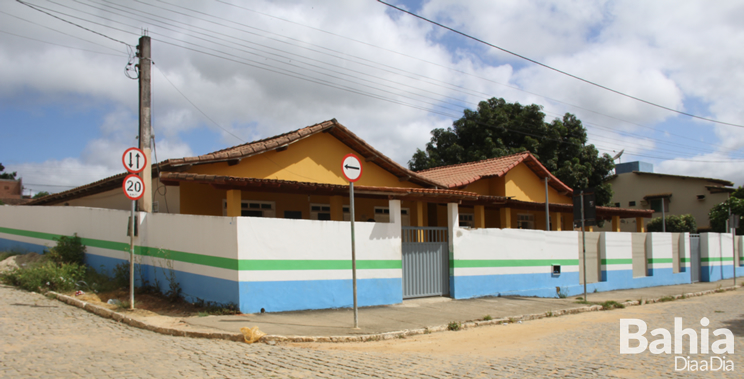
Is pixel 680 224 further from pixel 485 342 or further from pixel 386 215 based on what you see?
pixel 485 342

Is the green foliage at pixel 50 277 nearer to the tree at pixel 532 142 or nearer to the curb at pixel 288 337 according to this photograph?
the curb at pixel 288 337

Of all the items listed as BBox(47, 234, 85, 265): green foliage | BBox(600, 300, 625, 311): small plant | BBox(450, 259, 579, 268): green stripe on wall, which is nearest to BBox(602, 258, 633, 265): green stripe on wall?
BBox(450, 259, 579, 268): green stripe on wall

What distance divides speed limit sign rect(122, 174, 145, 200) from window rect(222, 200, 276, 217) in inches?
189

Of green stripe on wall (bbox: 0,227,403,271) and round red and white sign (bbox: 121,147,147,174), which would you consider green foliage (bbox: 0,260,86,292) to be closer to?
green stripe on wall (bbox: 0,227,403,271)

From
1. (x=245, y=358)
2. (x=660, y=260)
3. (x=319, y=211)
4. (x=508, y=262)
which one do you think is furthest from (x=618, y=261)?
(x=245, y=358)

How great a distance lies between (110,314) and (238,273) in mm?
2267

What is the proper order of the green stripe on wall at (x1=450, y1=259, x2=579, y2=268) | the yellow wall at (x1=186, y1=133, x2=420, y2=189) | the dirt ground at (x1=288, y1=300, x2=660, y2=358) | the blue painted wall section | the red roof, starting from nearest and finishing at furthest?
the dirt ground at (x1=288, y1=300, x2=660, y2=358) < the blue painted wall section < the green stripe on wall at (x1=450, y1=259, x2=579, y2=268) < the yellow wall at (x1=186, y1=133, x2=420, y2=189) < the red roof

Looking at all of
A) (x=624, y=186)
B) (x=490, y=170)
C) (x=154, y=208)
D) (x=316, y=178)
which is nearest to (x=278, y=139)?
(x=316, y=178)

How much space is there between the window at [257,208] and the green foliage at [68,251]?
4.10m

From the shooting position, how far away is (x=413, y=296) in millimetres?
12094

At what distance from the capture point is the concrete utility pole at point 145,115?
39.3 ft

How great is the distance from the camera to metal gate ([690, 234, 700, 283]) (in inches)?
876

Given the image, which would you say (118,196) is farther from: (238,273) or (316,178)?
(238,273)

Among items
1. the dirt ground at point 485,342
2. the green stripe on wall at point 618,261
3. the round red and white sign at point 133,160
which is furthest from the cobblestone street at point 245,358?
the green stripe on wall at point 618,261
